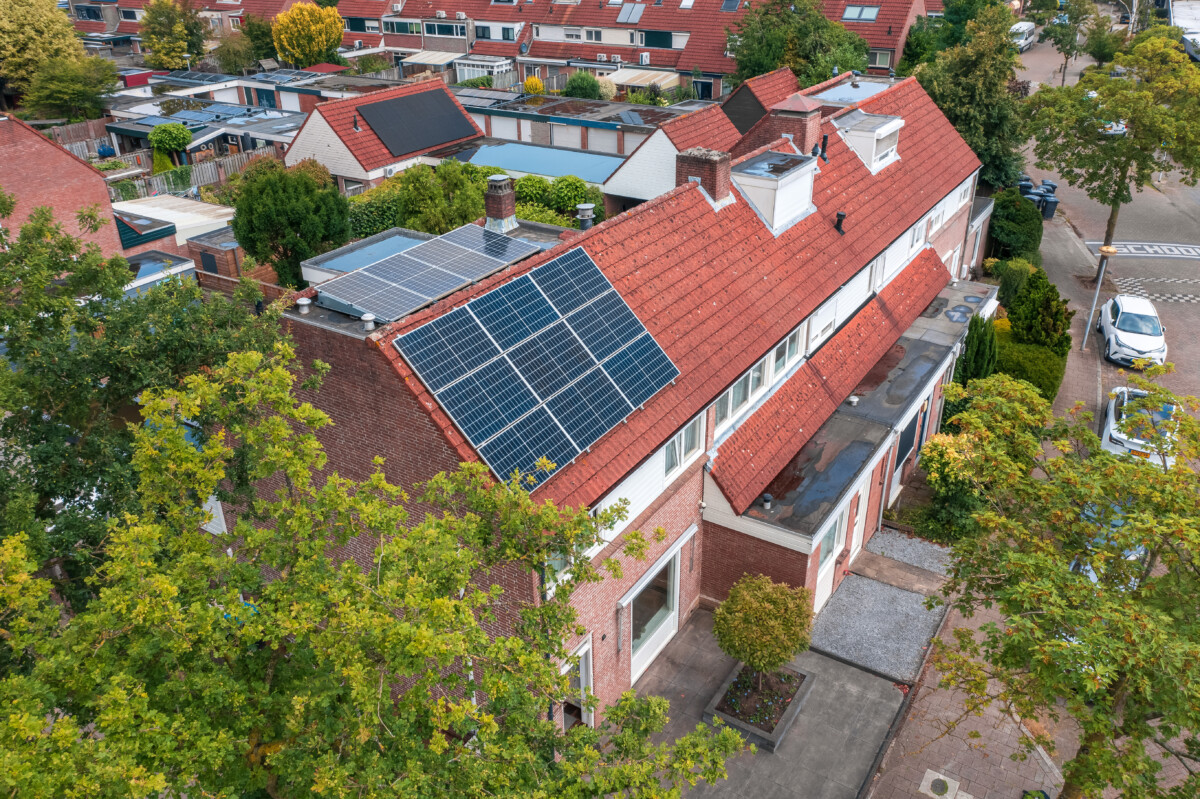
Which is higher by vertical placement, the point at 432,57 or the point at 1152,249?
the point at 432,57

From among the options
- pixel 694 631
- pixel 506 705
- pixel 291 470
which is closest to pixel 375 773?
pixel 506 705

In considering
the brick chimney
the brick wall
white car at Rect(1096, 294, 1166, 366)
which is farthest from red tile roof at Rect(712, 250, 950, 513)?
the brick wall

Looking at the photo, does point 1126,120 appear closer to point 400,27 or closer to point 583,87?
point 583,87

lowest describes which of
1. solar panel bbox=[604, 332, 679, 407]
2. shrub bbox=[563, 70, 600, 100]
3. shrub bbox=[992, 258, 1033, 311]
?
shrub bbox=[992, 258, 1033, 311]

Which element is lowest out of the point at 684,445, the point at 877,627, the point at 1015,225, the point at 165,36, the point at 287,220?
the point at 877,627

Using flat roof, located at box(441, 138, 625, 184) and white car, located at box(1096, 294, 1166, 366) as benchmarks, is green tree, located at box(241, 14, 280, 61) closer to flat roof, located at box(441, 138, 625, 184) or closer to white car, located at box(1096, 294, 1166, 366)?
flat roof, located at box(441, 138, 625, 184)

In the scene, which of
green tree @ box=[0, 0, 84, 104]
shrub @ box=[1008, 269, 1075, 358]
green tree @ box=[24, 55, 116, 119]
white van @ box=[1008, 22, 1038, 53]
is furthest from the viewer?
white van @ box=[1008, 22, 1038, 53]

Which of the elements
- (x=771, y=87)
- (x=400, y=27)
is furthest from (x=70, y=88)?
(x=771, y=87)
